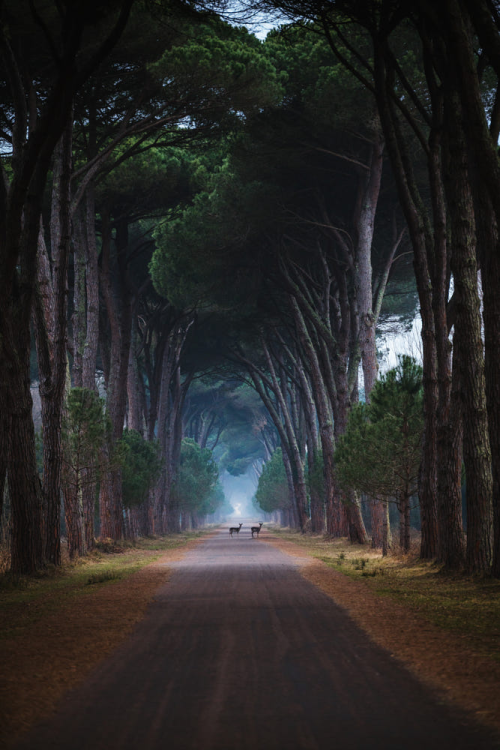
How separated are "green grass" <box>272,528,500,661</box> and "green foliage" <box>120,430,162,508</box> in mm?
14779

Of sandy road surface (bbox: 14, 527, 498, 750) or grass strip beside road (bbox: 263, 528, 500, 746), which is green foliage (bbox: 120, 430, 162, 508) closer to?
grass strip beside road (bbox: 263, 528, 500, 746)

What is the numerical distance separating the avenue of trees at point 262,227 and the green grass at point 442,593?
64 cm

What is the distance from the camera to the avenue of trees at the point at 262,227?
543 inches

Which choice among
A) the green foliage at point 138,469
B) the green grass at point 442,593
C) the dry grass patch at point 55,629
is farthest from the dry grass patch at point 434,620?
the green foliage at point 138,469

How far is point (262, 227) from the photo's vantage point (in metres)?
27.7

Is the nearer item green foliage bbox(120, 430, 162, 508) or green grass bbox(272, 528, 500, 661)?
green grass bbox(272, 528, 500, 661)

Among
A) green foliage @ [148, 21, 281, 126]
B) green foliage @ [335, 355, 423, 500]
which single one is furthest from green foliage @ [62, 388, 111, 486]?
green foliage @ [148, 21, 281, 126]

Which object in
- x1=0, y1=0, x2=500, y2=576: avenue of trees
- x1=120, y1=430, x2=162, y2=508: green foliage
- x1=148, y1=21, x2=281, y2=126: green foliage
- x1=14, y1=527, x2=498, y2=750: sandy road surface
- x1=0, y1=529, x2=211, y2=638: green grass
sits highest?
x1=148, y1=21, x2=281, y2=126: green foliage

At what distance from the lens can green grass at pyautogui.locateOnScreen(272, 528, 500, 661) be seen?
324 inches

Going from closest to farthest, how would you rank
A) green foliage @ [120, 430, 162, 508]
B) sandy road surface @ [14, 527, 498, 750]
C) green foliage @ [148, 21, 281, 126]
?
sandy road surface @ [14, 527, 498, 750], green foliage @ [148, 21, 281, 126], green foliage @ [120, 430, 162, 508]

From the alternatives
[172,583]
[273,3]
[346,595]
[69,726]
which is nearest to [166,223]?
[273,3]

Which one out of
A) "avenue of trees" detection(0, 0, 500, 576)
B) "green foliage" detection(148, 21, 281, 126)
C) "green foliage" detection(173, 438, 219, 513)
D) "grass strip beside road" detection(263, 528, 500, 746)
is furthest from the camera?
"green foliage" detection(173, 438, 219, 513)

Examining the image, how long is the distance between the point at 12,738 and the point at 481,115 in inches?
413

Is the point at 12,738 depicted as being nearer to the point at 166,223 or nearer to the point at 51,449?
the point at 51,449
